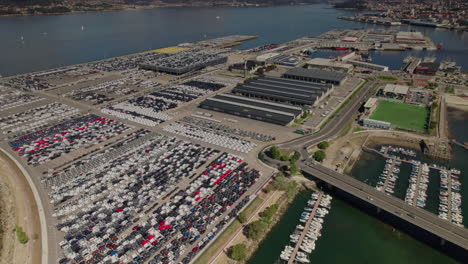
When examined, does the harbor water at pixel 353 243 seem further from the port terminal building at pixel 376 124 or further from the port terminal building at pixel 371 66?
the port terminal building at pixel 371 66

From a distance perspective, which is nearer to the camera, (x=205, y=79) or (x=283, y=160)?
(x=283, y=160)

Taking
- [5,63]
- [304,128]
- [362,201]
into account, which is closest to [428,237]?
[362,201]

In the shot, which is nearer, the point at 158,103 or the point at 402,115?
the point at 402,115

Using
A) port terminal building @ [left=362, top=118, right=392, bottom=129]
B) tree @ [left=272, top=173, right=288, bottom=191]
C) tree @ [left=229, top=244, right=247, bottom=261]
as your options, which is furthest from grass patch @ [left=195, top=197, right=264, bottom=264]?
port terminal building @ [left=362, top=118, right=392, bottom=129]

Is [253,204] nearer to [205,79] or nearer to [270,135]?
[270,135]

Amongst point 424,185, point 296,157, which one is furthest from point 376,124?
point 296,157

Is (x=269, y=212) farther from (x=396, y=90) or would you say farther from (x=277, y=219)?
(x=396, y=90)
